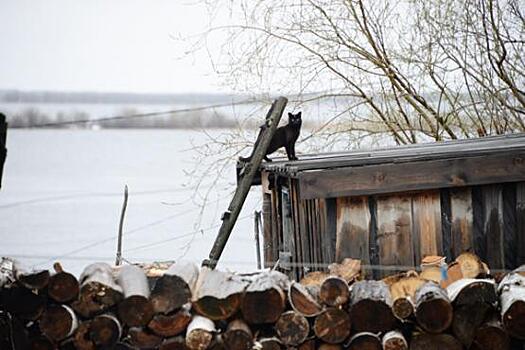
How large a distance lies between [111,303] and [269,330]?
0.97m

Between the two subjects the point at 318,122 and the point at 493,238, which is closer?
the point at 493,238

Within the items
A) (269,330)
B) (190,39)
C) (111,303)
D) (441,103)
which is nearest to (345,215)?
(269,330)

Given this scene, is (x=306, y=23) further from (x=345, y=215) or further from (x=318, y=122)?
(x=345, y=215)

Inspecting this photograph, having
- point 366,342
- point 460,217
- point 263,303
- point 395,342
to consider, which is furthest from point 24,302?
point 460,217

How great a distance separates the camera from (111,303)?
201 inches

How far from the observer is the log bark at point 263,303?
197 inches

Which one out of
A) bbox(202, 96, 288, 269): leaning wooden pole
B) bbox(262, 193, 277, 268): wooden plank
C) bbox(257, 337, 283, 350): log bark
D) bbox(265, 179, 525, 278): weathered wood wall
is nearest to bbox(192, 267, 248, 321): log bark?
bbox(257, 337, 283, 350): log bark

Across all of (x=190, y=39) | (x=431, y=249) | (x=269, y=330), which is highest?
(x=190, y=39)

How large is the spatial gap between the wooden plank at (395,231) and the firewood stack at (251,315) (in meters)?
1.38

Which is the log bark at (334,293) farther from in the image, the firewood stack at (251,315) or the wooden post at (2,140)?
the wooden post at (2,140)

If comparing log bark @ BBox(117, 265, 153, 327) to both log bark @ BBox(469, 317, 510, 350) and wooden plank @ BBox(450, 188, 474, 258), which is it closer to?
log bark @ BBox(469, 317, 510, 350)

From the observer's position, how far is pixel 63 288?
16.7 feet

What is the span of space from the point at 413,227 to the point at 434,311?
5.43ft

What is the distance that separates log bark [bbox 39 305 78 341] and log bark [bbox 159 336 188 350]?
562 mm
